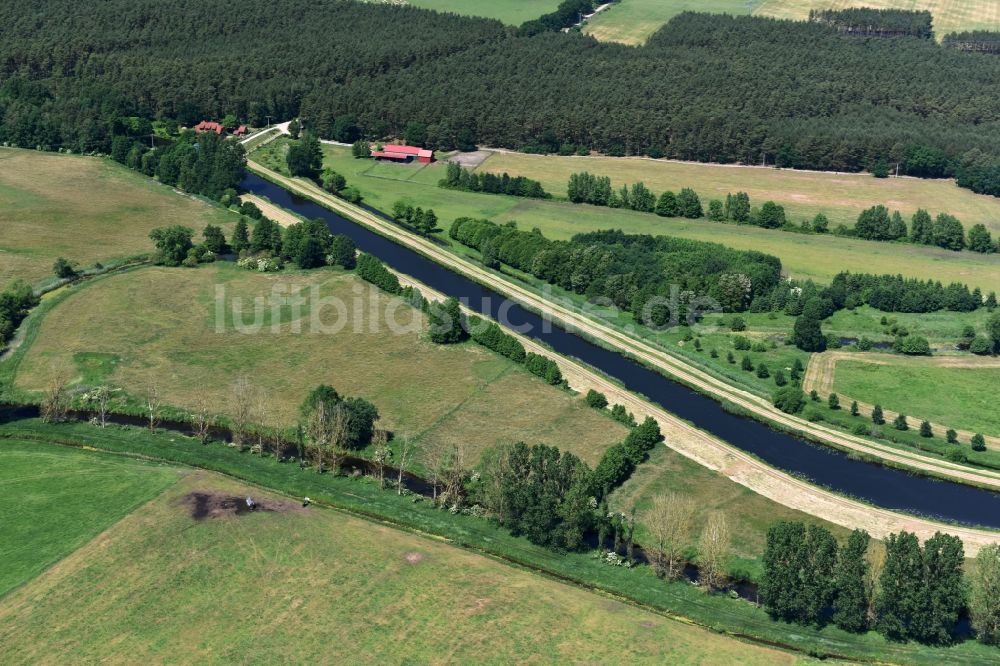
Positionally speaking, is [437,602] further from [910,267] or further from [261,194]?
[261,194]

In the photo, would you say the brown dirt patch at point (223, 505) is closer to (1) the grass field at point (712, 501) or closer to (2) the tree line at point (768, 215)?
(1) the grass field at point (712, 501)

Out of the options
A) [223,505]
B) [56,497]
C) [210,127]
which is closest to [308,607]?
[223,505]

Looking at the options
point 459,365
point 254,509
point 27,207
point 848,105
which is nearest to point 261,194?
point 27,207

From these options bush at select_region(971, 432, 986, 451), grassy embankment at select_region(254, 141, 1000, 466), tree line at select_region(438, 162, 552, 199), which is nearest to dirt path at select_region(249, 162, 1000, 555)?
grassy embankment at select_region(254, 141, 1000, 466)

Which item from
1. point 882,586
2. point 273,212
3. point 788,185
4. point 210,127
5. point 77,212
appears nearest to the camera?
point 882,586

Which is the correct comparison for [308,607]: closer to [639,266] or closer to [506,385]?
[506,385]

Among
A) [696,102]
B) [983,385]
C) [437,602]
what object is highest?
[696,102]
